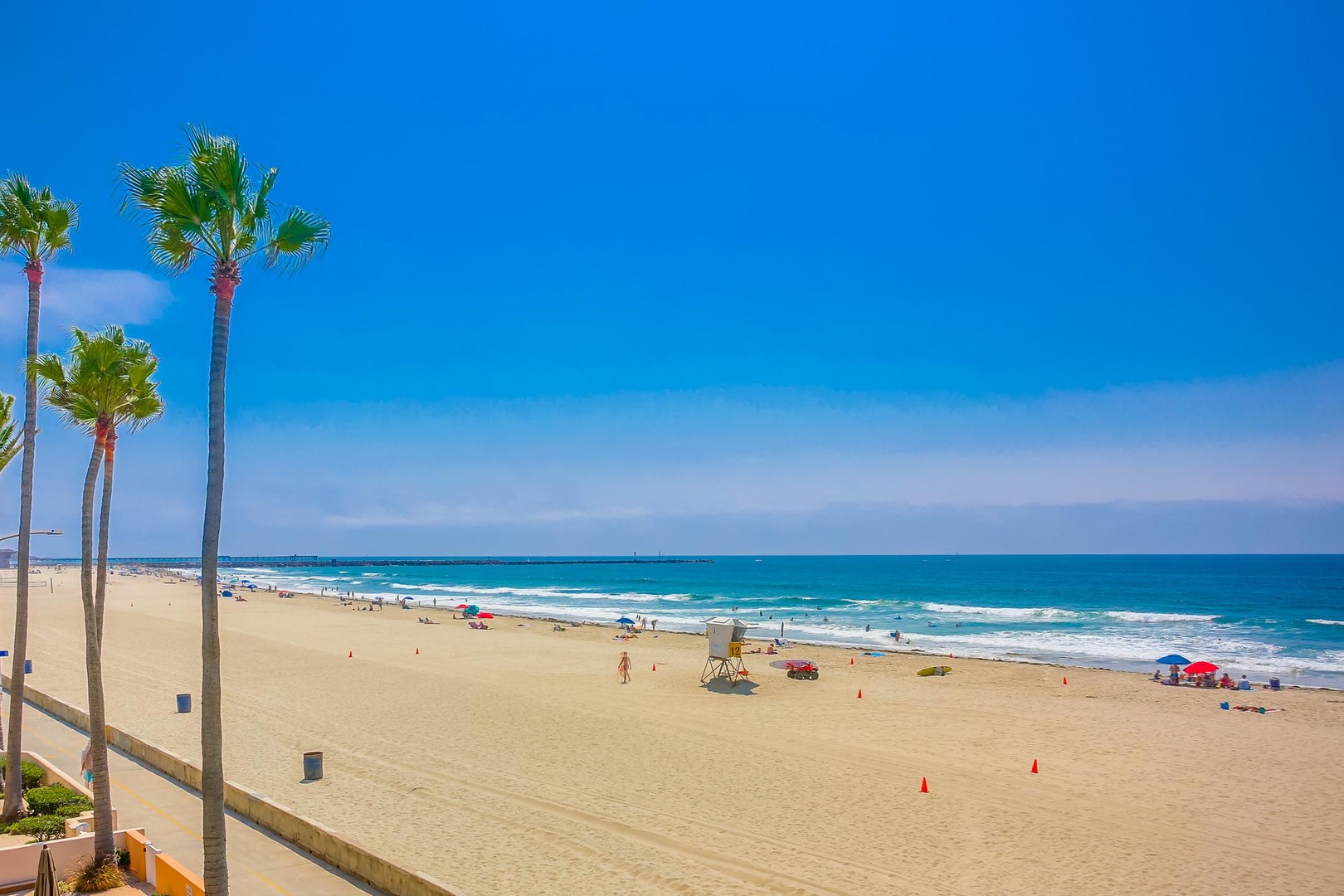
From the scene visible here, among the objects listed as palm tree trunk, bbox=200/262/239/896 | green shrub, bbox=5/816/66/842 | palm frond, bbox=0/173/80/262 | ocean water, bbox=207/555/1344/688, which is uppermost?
palm frond, bbox=0/173/80/262

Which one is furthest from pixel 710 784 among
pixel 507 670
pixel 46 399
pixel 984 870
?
pixel 507 670

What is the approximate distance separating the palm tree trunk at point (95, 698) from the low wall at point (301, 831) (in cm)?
122

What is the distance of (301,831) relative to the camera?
11523mm

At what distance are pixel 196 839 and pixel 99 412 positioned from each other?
245 inches

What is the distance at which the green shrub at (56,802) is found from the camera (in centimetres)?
1203

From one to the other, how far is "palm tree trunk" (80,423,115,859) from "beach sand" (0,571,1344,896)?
11.3ft

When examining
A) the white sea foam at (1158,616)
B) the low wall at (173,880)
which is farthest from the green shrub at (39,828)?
the white sea foam at (1158,616)

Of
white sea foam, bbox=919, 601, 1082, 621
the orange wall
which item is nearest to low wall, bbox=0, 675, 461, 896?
the orange wall

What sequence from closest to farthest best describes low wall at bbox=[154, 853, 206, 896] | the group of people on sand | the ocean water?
low wall at bbox=[154, 853, 206, 896] → the group of people on sand → the ocean water

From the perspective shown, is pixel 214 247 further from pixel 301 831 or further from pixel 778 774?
pixel 778 774

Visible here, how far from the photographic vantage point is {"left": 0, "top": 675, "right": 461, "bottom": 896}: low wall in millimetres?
9766

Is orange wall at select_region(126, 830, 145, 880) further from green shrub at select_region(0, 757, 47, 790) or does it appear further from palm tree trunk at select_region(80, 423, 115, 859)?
green shrub at select_region(0, 757, 47, 790)

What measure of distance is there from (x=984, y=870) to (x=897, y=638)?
1495 inches

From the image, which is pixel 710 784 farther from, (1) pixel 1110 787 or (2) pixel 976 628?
(2) pixel 976 628
